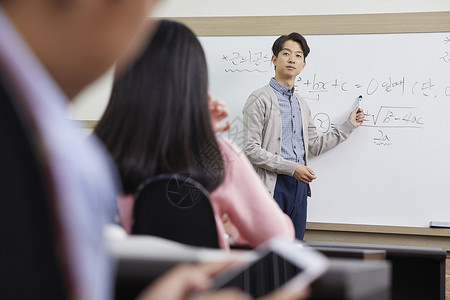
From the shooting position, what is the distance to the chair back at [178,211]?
38.6 inches

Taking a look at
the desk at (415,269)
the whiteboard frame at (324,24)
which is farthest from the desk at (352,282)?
the whiteboard frame at (324,24)

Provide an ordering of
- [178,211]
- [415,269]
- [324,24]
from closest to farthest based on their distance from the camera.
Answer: [178,211], [415,269], [324,24]

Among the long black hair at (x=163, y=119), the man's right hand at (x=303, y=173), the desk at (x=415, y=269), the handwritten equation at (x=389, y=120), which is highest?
the long black hair at (x=163, y=119)

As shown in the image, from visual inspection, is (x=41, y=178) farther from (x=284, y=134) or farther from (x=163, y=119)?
(x=284, y=134)

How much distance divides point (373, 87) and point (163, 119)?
266 centimetres

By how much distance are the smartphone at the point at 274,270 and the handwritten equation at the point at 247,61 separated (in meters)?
3.14

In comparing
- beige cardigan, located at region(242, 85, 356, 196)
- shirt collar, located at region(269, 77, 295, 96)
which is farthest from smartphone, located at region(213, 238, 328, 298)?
shirt collar, located at region(269, 77, 295, 96)

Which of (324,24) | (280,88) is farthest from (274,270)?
(324,24)

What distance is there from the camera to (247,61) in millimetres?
3643

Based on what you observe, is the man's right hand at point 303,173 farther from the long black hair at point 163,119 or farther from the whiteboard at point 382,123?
the long black hair at point 163,119

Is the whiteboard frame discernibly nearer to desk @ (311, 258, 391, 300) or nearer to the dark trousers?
the dark trousers

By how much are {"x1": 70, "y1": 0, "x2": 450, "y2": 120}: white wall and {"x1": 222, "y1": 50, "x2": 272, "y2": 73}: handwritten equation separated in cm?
26

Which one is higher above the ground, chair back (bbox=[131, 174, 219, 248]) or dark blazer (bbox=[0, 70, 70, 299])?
dark blazer (bbox=[0, 70, 70, 299])

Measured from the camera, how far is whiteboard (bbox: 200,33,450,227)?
3.37m
